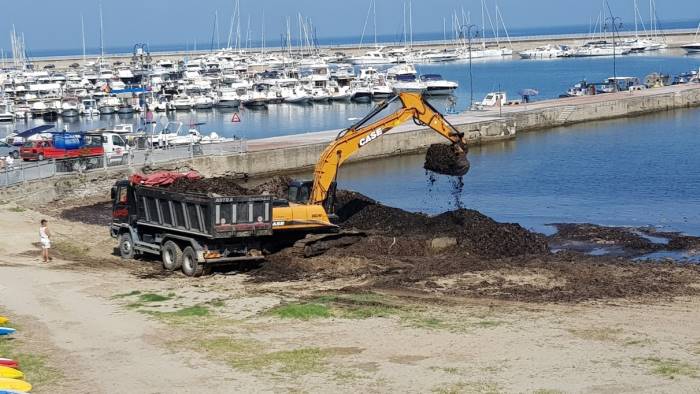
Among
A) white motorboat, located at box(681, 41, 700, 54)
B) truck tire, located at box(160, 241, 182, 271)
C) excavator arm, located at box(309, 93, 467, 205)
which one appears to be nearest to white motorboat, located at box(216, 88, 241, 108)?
excavator arm, located at box(309, 93, 467, 205)

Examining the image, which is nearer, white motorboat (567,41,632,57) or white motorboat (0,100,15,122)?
white motorboat (0,100,15,122)

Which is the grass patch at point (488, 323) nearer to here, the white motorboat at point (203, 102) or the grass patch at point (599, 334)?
the grass patch at point (599, 334)

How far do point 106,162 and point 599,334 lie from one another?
29999 mm

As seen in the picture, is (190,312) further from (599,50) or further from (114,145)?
(599,50)

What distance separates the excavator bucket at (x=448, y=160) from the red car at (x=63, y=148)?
22013 mm

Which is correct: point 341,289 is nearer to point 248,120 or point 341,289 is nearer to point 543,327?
point 543,327

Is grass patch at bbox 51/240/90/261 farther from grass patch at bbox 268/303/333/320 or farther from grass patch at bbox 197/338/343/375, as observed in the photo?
grass patch at bbox 197/338/343/375

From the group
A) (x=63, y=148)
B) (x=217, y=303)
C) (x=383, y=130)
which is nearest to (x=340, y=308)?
(x=217, y=303)

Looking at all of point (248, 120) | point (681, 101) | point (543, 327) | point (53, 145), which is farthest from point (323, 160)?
point (248, 120)

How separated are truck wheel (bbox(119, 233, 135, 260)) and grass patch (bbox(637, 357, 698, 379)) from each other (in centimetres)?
1516

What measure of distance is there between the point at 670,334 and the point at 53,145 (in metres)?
38.2

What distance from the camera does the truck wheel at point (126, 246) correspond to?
28656mm

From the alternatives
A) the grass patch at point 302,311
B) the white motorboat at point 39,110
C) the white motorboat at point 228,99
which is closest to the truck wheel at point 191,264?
the grass patch at point 302,311

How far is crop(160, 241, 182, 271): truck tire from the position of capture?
1046 inches
